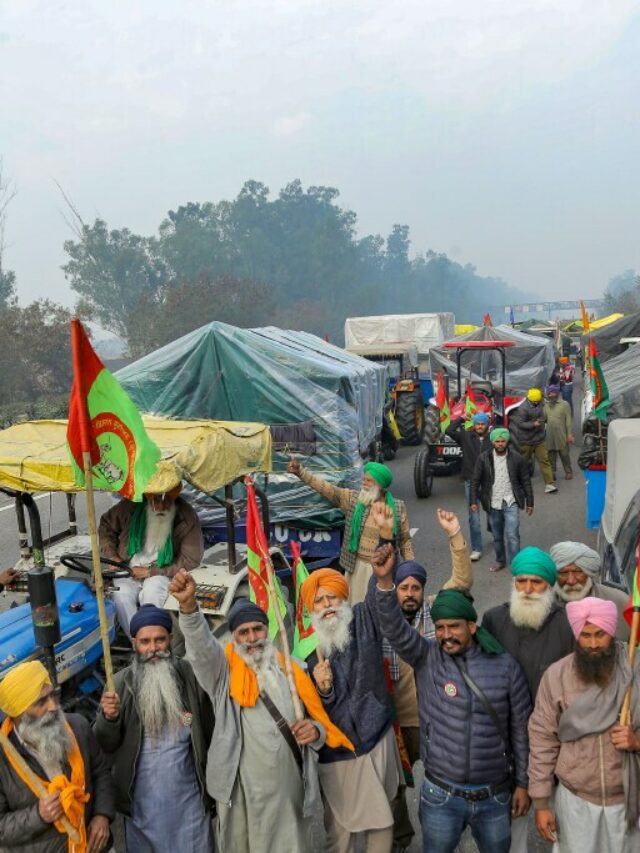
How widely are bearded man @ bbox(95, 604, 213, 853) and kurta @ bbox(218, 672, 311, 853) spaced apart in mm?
150

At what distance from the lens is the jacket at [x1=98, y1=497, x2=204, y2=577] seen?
5.96 metres

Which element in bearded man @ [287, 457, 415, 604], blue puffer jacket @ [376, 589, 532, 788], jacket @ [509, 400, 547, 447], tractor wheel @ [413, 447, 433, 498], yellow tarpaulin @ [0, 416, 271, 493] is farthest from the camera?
tractor wheel @ [413, 447, 433, 498]

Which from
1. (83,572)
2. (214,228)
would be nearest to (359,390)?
(83,572)

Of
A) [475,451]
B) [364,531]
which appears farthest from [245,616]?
[475,451]

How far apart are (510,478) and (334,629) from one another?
17.4ft

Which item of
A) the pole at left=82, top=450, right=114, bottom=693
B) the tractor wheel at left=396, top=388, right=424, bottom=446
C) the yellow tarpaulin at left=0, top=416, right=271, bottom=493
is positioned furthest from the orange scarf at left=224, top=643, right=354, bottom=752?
the tractor wheel at left=396, top=388, right=424, bottom=446

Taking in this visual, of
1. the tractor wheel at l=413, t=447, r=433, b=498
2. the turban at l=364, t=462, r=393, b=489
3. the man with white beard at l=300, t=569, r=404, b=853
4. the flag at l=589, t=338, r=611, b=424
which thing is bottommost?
the tractor wheel at l=413, t=447, r=433, b=498

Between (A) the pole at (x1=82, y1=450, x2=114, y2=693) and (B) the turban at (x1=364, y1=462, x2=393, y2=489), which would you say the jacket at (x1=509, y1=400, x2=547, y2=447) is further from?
(A) the pole at (x1=82, y1=450, x2=114, y2=693)

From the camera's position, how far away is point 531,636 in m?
3.75

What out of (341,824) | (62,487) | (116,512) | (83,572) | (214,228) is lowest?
(341,824)

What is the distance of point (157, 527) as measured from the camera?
5.96 meters

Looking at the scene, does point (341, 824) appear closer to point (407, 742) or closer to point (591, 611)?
point (407, 742)

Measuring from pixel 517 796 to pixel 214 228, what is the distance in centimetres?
7945

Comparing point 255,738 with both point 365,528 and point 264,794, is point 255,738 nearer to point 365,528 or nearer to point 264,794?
point 264,794
